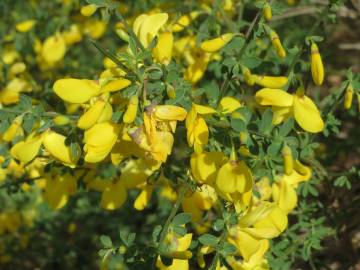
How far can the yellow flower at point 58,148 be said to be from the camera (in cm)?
140

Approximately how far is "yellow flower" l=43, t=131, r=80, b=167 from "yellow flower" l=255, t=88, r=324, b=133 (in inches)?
16.7

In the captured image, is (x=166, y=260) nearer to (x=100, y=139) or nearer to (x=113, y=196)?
(x=100, y=139)

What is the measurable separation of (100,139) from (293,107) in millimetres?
422

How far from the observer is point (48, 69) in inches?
106

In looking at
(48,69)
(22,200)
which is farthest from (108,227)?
(48,69)

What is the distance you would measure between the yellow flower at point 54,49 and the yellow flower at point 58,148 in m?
1.13

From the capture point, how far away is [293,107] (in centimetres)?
139

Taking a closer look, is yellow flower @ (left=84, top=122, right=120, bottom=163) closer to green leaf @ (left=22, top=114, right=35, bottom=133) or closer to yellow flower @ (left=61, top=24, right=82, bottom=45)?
green leaf @ (left=22, top=114, right=35, bottom=133)

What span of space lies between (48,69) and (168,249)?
157 centimetres

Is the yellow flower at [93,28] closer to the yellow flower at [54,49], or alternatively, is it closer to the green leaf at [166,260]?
the yellow flower at [54,49]

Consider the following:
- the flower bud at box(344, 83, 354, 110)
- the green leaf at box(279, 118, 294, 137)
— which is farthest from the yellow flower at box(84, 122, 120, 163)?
the flower bud at box(344, 83, 354, 110)

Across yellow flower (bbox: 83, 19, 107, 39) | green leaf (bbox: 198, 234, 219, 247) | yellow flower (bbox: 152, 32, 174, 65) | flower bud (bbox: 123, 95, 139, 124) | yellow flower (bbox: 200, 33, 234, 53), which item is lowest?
yellow flower (bbox: 83, 19, 107, 39)

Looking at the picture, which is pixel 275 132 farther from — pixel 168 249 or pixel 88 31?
pixel 88 31

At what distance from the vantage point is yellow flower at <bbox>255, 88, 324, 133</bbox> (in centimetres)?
135
